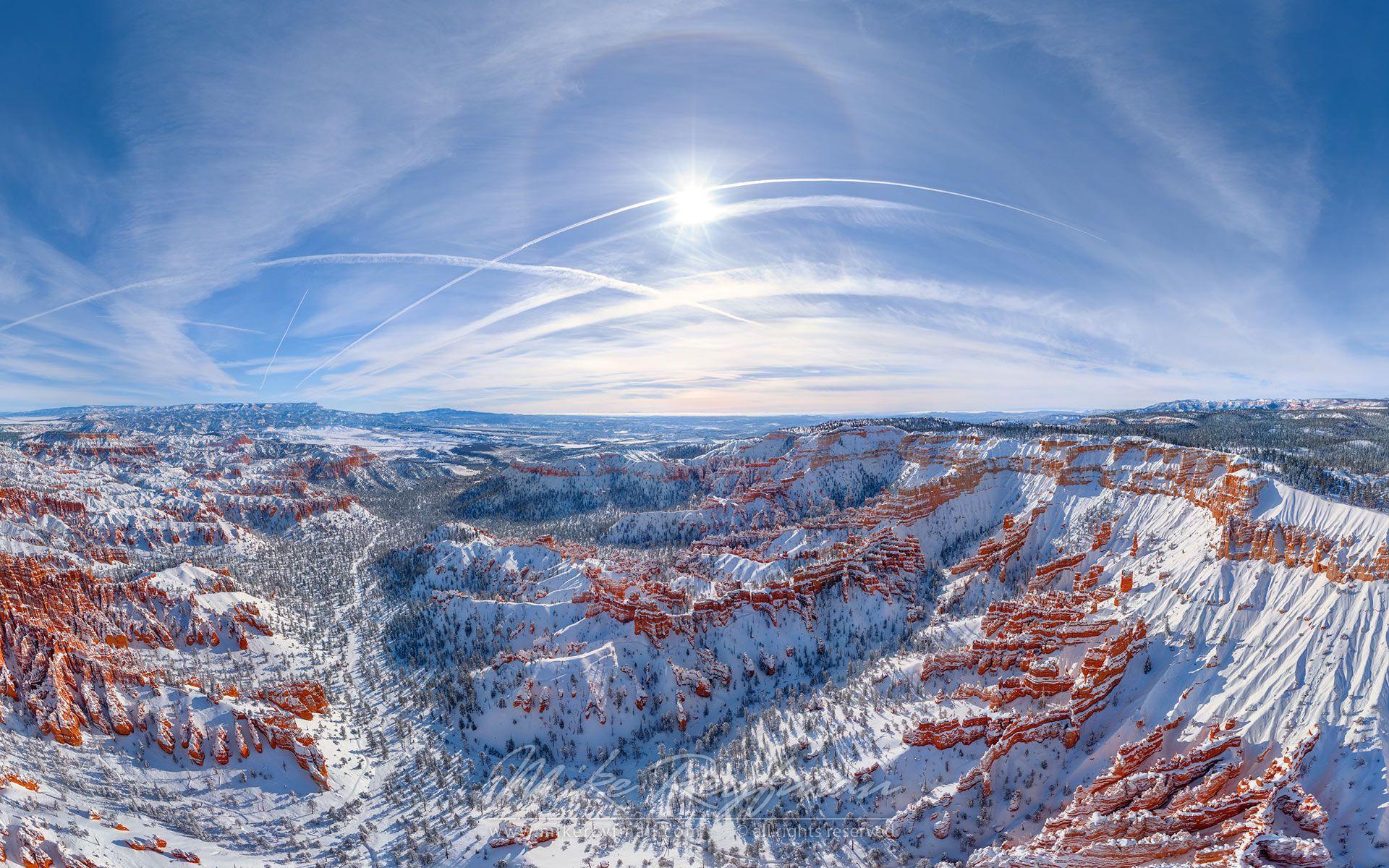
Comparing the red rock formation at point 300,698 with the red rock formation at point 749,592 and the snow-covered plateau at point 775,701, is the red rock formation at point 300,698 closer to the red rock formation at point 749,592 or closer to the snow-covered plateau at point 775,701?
the snow-covered plateau at point 775,701

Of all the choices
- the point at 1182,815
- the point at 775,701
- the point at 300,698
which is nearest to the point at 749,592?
the point at 775,701

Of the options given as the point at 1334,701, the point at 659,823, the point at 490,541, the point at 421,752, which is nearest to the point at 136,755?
the point at 421,752

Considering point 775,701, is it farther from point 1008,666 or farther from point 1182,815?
point 1182,815

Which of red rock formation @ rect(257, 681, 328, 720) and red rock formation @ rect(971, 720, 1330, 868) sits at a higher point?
red rock formation @ rect(971, 720, 1330, 868)

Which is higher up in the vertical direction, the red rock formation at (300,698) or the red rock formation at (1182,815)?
the red rock formation at (1182,815)

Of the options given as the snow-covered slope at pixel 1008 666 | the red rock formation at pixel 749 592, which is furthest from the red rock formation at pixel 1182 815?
the red rock formation at pixel 749 592

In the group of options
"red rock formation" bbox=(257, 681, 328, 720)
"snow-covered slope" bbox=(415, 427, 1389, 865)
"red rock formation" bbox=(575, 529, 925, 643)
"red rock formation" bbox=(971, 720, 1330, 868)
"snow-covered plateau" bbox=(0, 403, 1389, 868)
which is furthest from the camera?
"red rock formation" bbox=(575, 529, 925, 643)

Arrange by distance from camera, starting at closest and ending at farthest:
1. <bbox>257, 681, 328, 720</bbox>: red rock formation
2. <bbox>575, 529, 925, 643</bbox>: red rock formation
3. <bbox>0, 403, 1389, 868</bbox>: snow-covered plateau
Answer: <bbox>0, 403, 1389, 868</bbox>: snow-covered plateau → <bbox>257, 681, 328, 720</bbox>: red rock formation → <bbox>575, 529, 925, 643</bbox>: red rock formation

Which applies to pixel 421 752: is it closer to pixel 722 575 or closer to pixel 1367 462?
pixel 722 575

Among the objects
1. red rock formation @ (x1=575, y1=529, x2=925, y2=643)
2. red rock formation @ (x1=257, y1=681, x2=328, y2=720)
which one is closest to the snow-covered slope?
red rock formation @ (x1=575, y1=529, x2=925, y2=643)

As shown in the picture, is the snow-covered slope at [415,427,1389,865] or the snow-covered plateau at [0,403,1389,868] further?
the snow-covered plateau at [0,403,1389,868]

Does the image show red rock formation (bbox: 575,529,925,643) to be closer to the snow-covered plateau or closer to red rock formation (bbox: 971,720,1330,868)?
the snow-covered plateau

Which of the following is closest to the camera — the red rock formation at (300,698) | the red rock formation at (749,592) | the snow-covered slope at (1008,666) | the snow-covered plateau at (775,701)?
the snow-covered slope at (1008,666)
